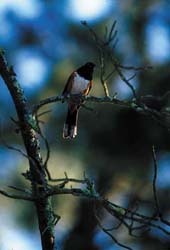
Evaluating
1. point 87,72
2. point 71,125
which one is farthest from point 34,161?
point 87,72

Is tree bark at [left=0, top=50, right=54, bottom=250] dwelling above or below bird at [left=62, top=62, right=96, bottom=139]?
below

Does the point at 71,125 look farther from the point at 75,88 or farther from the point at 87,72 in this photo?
the point at 87,72

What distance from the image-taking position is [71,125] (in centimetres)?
479

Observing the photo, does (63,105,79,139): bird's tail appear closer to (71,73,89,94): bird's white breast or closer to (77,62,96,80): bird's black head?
(71,73,89,94): bird's white breast

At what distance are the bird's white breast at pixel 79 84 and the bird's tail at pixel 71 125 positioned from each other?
38 cm

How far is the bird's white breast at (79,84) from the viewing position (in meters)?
5.38

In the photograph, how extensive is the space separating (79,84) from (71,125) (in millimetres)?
716

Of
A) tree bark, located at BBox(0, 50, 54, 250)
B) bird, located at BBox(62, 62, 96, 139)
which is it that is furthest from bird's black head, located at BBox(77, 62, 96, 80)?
tree bark, located at BBox(0, 50, 54, 250)

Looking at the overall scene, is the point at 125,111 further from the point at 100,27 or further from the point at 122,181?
the point at 100,27

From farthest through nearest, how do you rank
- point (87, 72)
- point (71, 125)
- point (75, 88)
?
point (87, 72), point (75, 88), point (71, 125)

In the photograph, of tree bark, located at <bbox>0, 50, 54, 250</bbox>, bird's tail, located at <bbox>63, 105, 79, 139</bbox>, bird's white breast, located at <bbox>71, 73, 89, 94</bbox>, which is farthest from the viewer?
bird's white breast, located at <bbox>71, 73, 89, 94</bbox>

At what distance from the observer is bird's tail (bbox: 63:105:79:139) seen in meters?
4.68

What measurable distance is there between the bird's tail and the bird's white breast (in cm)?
38

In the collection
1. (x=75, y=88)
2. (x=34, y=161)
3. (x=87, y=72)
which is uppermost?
(x=87, y=72)
